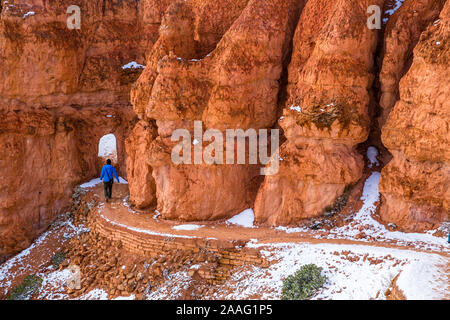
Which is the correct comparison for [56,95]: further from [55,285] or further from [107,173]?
[55,285]

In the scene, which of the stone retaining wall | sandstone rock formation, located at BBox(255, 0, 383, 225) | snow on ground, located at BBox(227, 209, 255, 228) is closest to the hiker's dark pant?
the stone retaining wall

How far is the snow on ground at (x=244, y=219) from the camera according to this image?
1105 cm

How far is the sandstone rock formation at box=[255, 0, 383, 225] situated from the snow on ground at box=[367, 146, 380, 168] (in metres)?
0.58

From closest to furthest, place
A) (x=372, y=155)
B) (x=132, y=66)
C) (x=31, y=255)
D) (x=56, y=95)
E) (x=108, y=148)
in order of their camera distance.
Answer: (x=372, y=155), (x=31, y=255), (x=56, y=95), (x=132, y=66), (x=108, y=148)

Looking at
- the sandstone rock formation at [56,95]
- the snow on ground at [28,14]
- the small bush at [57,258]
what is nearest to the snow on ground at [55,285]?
the small bush at [57,258]

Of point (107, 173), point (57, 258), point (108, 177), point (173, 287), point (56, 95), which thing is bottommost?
point (57, 258)

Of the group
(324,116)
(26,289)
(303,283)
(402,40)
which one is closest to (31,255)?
(26,289)

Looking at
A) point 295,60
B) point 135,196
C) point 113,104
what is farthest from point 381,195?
point 113,104

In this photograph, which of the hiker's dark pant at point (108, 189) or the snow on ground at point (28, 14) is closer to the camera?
the hiker's dark pant at point (108, 189)

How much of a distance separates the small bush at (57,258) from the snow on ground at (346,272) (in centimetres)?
624

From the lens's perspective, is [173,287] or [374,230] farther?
[374,230]

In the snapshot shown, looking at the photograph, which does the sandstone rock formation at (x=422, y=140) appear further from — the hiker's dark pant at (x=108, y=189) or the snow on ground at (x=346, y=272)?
the hiker's dark pant at (x=108, y=189)

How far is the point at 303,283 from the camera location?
723 cm

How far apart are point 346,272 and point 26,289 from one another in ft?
29.1
